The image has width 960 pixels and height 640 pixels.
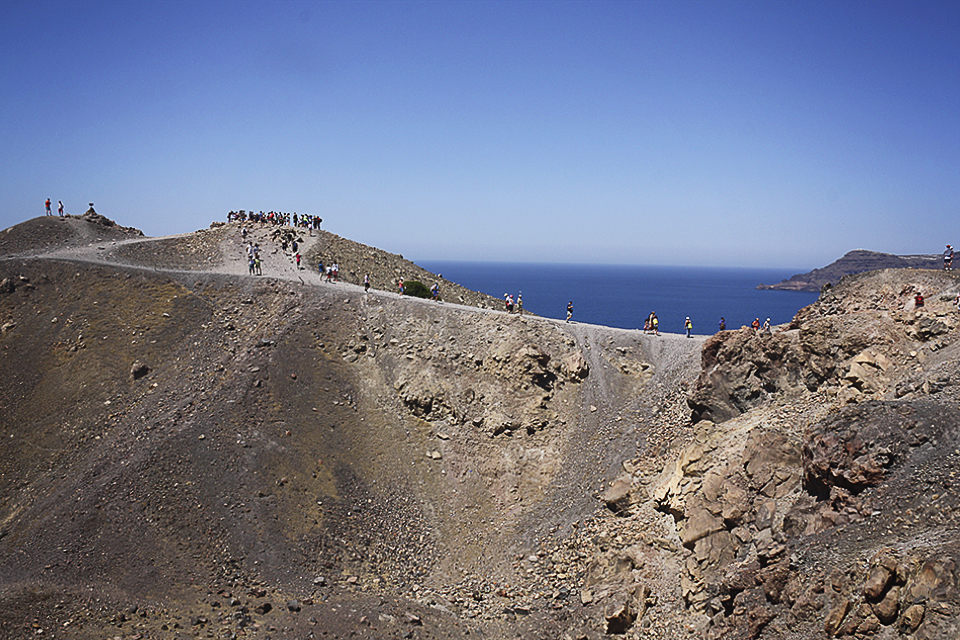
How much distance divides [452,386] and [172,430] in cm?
1582

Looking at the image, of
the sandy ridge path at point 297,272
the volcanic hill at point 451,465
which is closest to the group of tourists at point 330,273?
the sandy ridge path at point 297,272

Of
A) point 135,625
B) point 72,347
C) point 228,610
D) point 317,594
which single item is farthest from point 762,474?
point 72,347

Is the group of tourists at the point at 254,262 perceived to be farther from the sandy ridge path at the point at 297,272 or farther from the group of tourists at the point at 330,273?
the group of tourists at the point at 330,273

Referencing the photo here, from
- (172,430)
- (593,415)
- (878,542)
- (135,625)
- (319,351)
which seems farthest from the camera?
(319,351)

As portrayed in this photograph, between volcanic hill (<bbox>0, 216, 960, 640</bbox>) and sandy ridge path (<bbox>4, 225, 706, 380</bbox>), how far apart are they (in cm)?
31

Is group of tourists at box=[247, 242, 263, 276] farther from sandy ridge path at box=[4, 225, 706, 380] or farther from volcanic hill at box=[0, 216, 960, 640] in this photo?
volcanic hill at box=[0, 216, 960, 640]

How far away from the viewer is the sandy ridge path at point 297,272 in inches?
1452

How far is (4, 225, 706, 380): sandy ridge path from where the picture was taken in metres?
36.9

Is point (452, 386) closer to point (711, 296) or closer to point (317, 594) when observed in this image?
point (317, 594)

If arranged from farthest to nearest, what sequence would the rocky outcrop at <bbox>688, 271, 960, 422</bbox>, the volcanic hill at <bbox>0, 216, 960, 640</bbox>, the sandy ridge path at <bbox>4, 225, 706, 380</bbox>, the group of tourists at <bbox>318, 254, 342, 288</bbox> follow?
the group of tourists at <bbox>318, 254, 342, 288</bbox>
the sandy ridge path at <bbox>4, 225, 706, 380</bbox>
the rocky outcrop at <bbox>688, 271, 960, 422</bbox>
the volcanic hill at <bbox>0, 216, 960, 640</bbox>

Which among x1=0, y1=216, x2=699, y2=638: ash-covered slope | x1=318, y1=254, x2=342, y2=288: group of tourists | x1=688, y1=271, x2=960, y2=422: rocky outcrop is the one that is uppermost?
x1=318, y1=254, x2=342, y2=288: group of tourists

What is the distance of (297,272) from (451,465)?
2304 cm

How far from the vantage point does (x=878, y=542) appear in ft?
50.0

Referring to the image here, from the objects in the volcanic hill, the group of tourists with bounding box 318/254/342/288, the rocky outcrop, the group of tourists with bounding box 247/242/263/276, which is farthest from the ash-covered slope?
the rocky outcrop
